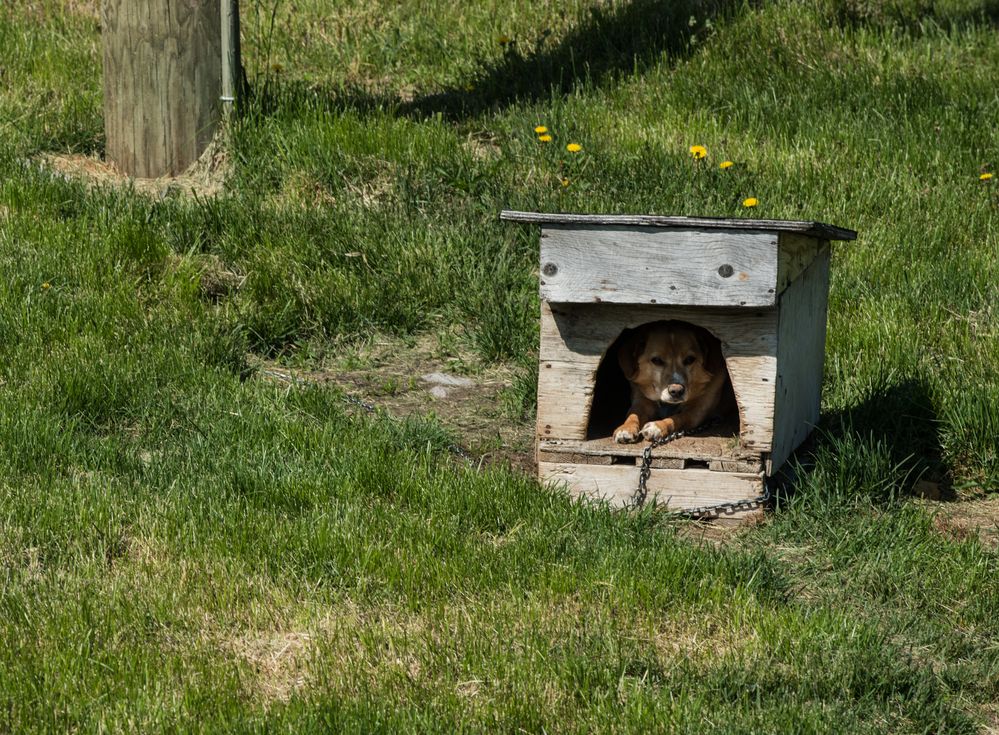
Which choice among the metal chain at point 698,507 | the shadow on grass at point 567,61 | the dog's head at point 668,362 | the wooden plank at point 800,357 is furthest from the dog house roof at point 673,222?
the shadow on grass at point 567,61

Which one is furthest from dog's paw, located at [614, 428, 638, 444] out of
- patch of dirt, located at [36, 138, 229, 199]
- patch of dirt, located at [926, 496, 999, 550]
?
patch of dirt, located at [36, 138, 229, 199]

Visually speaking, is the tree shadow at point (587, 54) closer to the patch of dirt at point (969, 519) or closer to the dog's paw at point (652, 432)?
the dog's paw at point (652, 432)

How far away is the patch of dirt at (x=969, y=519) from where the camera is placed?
5027mm

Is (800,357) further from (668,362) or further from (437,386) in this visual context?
(437,386)

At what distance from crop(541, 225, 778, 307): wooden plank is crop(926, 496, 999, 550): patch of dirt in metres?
1.22

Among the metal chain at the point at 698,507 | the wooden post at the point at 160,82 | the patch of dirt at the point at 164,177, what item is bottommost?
the metal chain at the point at 698,507

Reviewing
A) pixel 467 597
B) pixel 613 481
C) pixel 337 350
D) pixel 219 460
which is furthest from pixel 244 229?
pixel 467 597

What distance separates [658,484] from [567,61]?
16.6 feet

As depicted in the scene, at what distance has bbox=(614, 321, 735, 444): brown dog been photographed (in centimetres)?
541

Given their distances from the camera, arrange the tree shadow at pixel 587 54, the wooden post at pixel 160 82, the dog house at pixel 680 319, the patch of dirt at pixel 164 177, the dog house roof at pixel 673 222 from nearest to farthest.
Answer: the dog house roof at pixel 673 222
the dog house at pixel 680 319
the wooden post at pixel 160 82
the patch of dirt at pixel 164 177
the tree shadow at pixel 587 54

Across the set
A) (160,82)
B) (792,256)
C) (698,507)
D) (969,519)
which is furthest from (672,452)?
(160,82)

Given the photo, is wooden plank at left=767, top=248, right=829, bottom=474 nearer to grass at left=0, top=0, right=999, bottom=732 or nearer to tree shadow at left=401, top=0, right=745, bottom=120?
grass at left=0, top=0, right=999, bottom=732

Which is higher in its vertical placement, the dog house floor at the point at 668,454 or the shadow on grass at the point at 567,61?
the shadow on grass at the point at 567,61

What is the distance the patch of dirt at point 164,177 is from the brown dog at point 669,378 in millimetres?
3245
